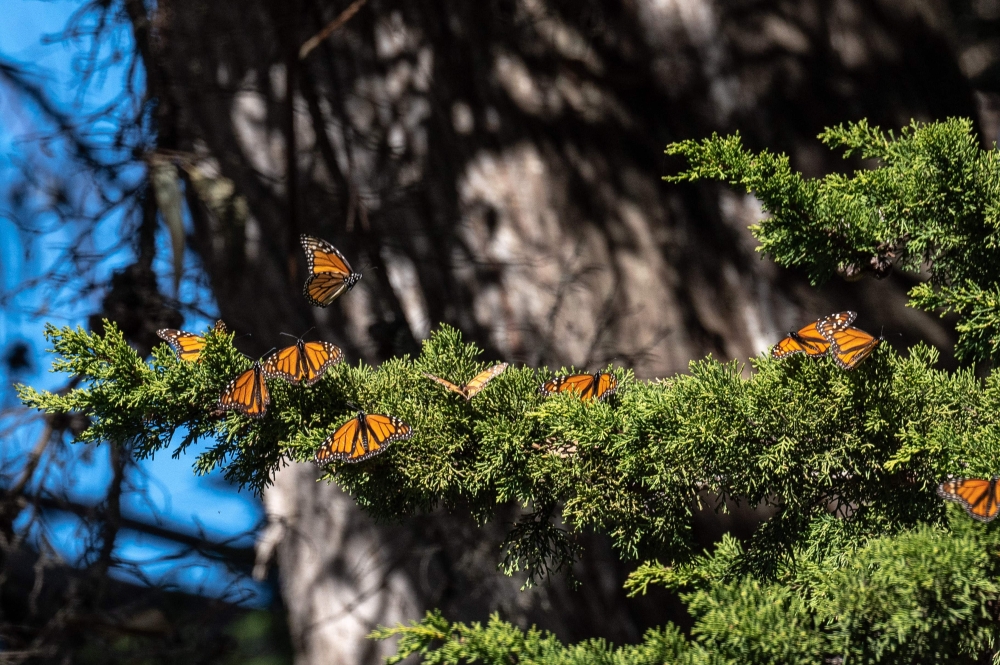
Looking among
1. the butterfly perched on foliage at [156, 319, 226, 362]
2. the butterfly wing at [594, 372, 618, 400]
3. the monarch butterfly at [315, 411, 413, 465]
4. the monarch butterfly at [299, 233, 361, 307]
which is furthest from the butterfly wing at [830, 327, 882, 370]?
the monarch butterfly at [299, 233, 361, 307]

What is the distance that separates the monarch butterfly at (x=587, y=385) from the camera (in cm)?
139

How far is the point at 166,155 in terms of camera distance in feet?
11.3

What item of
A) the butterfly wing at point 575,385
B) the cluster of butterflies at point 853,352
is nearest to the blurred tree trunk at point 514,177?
the butterfly wing at point 575,385

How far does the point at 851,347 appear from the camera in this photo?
1.19m

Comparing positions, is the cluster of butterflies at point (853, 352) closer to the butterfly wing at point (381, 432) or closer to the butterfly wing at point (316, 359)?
the butterfly wing at point (381, 432)

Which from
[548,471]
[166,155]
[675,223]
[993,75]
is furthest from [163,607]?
[993,75]

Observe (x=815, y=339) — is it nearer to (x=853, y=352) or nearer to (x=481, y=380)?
(x=853, y=352)

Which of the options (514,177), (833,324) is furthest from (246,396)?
(514,177)

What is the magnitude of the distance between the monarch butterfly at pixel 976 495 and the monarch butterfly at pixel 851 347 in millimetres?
228

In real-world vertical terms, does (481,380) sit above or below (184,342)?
below

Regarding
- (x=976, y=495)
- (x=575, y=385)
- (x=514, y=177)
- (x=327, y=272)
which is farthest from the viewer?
(x=514, y=177)

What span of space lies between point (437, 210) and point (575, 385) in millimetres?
1888

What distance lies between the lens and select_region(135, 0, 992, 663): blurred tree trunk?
9.27ft

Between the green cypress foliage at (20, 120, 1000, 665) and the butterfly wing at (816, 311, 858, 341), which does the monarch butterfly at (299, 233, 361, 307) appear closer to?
the green cypress foliage at (20, 120, 1000, 665)
